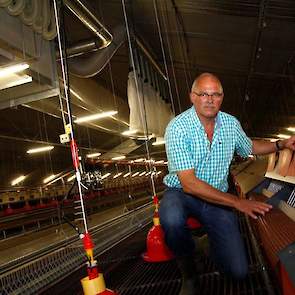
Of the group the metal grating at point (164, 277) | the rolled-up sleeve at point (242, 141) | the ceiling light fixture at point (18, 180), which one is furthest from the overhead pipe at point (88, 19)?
the ceiling light fixture at point (18, 180)

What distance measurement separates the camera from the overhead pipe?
402 cm

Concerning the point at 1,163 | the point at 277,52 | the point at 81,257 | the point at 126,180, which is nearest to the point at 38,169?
the point at 1,163

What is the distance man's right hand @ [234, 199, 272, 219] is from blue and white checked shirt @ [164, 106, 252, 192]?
0.39 meters

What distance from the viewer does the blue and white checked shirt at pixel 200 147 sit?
2.05 m

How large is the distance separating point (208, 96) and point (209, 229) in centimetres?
80

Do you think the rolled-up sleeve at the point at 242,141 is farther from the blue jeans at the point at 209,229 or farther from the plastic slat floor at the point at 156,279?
the plastic slat floor at the point at 156,279

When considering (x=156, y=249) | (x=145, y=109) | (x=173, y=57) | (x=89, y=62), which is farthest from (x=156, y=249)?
(x=173, y=57)

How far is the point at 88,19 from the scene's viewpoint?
14.4 ft

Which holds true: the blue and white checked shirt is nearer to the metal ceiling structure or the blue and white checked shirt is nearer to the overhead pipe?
the metal ceiling structure

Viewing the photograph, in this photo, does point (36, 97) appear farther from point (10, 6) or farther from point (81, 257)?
point (81, 257)

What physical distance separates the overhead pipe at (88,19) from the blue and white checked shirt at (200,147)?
2.51m

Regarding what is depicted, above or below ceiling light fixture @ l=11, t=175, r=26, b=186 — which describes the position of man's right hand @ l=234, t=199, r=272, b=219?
below

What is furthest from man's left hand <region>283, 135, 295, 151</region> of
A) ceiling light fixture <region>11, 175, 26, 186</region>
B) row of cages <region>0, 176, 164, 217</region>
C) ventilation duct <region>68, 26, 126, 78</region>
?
ceiling light fixture <region>11, 175, 26, 186</region>

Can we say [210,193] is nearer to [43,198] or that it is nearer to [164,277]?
[164,277]
